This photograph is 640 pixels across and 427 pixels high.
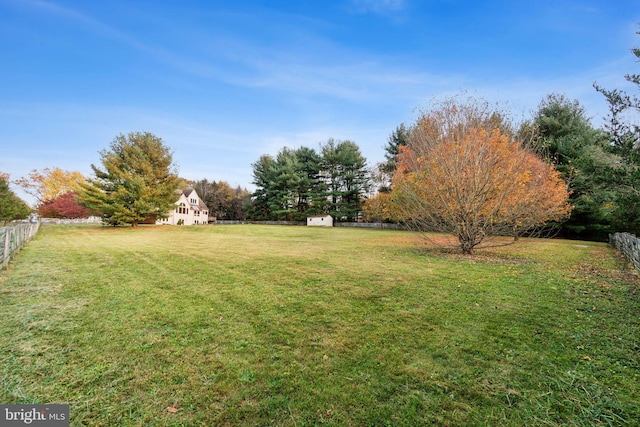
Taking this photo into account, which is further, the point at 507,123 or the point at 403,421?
the point at 507,123

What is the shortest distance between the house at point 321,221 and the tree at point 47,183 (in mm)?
38812

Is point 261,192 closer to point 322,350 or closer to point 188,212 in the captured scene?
point 188,212

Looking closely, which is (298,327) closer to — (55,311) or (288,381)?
(288,381)

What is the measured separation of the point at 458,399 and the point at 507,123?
46.7ft

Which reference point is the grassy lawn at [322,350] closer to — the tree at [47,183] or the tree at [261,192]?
the tree at [261,192]

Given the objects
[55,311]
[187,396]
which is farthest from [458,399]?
[55,311]

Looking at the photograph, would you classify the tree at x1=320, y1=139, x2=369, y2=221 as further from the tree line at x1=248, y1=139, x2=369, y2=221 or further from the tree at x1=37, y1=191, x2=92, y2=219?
the tree at x1=37, y1=191, x2=92, y2=219

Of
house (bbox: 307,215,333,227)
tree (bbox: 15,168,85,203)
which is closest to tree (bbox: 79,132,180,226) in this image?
house (bbox: 307,215,333,227)

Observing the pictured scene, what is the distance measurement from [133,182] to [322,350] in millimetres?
27244

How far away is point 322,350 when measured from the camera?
3.18 meters

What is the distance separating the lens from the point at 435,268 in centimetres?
788

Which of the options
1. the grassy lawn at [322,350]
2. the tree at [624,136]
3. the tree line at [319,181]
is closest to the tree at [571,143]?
the tree at [624,136]

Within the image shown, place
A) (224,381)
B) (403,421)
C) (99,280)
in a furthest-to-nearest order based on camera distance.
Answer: (99,280) < (224,381) < (403,421)

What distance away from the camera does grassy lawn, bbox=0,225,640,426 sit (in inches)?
86.6
